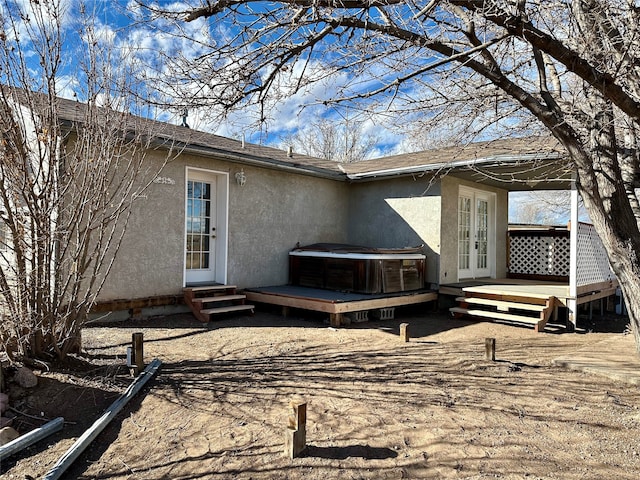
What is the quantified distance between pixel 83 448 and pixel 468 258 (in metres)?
9.22

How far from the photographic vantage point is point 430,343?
20.4 ft

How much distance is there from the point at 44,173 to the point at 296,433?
3.28m

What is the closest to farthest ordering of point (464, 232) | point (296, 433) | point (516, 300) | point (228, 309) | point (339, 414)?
point (296, 433) < point (339, 414) < point (228, 309) < point (516, 300) < point (464, 232)

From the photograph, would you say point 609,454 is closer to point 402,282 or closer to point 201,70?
point 201,70

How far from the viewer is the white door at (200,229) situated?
26.7ft

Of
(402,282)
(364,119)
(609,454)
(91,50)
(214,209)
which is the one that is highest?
(91,50)

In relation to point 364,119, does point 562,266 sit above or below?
below

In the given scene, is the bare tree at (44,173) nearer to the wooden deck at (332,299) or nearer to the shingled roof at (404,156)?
the shingled roof at (404,156)

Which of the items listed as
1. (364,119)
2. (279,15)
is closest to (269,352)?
(364,119)

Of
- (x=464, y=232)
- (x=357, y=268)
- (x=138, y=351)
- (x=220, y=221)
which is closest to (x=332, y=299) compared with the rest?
(x=357, y=268)

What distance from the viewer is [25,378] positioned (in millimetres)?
3629

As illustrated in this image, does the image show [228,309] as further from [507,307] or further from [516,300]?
[516,300]

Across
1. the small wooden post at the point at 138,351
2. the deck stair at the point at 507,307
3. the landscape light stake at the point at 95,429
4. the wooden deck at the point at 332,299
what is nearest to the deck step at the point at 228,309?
the wooden deck at the point at 332,299

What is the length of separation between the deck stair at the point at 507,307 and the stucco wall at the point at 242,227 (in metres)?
3.47
